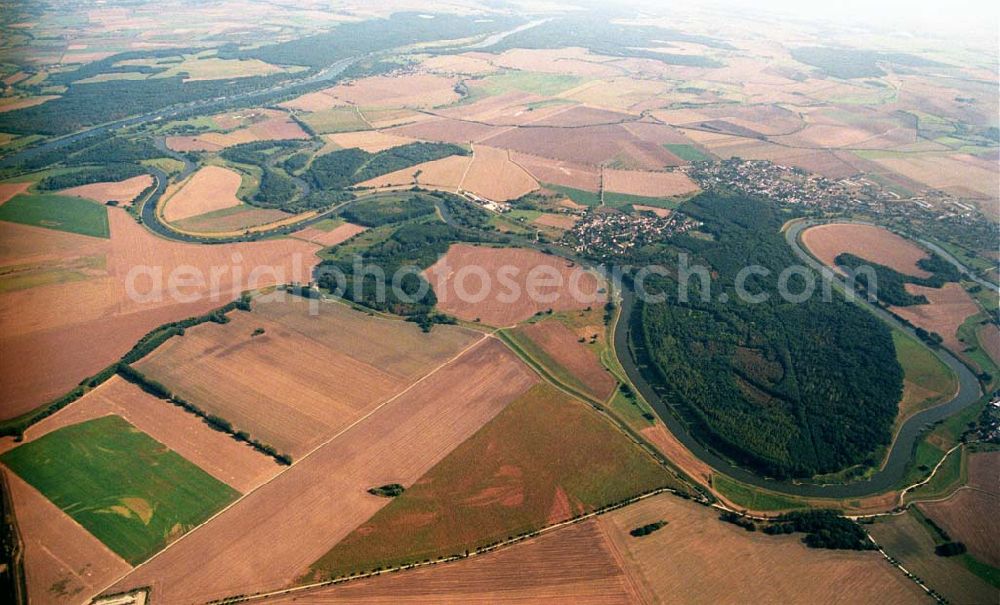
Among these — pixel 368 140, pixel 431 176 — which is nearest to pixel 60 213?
pixel 431 176

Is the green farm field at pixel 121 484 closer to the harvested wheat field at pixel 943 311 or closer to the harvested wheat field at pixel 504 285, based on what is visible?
the harvested wheat field at pixel 504 285

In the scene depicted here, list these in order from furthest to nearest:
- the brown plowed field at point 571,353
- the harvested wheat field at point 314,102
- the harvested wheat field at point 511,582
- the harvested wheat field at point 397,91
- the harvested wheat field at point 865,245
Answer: the harvested wheat field at point 397,91 < the harvested wheat field at point 314,102 < the harvested wheat field at point 865,245 < the brown plowed field at point 571,353 < the harvested wheat field at point 511,582

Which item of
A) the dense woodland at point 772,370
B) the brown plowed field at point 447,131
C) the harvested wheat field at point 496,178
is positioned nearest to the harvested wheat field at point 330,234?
the harvested wheat field at point 496,178

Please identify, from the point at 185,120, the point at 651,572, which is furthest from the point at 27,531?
the point at 185,120

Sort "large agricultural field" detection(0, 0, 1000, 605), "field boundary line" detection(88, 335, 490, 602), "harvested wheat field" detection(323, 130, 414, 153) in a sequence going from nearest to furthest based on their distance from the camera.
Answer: "field boundary line" detection(88, 335, 490, 602), "large agricultural field" detection(0, 0, 1000, 605), "harvested wheat field" detection(323, 130, 414, 153)

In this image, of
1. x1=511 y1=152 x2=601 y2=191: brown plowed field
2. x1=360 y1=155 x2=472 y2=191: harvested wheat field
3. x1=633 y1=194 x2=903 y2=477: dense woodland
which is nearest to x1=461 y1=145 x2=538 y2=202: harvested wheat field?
x1=360 y1=155 x2=472 y2=191: harvested wheat field

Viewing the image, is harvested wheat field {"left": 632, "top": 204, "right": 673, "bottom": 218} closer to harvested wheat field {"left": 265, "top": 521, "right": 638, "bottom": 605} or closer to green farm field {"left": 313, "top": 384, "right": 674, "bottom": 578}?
green farm field {"left": 313, "top": 384, "right": 674, "bottom": 578}
